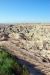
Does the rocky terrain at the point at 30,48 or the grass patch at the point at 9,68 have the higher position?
the grass patch at the point at 9,68

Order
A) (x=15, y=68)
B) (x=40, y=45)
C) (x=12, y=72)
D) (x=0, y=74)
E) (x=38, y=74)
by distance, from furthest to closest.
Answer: (x=40, y=45), (x=38, y=74), (x=15, y=68), (x=12, y=72), (x=0, y=74)

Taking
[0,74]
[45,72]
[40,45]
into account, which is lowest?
[40,45]

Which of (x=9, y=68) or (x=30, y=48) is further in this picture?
(x=30, y=48)

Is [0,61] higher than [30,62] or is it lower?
higher

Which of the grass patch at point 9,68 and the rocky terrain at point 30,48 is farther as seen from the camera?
the rocky terrain at point 30,48

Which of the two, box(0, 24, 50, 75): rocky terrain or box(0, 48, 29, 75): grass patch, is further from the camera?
box(0, 24, 50, 75): rocky terrain

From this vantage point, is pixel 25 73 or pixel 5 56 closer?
pixel 25 73

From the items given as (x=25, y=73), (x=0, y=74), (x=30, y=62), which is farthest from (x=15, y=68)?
(x=30, y=62)

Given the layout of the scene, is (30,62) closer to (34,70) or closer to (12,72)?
(34,70)

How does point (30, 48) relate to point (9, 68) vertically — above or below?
below

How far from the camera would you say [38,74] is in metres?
12.5

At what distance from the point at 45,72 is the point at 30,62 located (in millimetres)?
2776

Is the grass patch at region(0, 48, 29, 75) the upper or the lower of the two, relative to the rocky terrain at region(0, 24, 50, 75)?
upper

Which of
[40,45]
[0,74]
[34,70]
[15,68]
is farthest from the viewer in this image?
Answer: [40,45]
